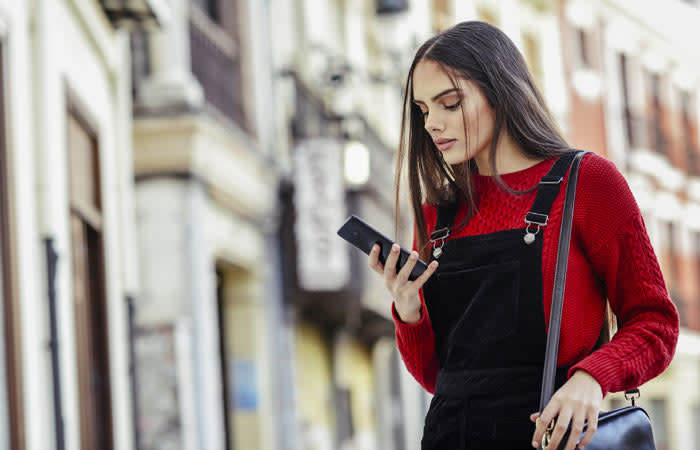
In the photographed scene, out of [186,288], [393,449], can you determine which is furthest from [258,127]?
[393,449]

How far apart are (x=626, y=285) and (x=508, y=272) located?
0.76 ft

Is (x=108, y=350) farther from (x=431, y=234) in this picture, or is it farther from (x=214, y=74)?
(x=431, y=234)

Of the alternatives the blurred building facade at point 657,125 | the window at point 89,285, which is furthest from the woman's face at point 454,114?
the blurred building facade at point 657,125

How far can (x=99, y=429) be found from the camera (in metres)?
8.44

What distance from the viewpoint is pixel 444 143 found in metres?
2.87

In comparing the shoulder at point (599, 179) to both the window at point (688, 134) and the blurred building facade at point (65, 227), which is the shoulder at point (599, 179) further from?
the window at point (688, 134)

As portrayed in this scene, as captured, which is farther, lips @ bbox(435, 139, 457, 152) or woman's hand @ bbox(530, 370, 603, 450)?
lips @ bbox(435, 139, 457, 152)

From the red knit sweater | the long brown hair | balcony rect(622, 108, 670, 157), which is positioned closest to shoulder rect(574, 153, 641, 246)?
the red knit sweater

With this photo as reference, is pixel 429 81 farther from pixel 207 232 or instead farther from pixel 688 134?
pixel 688 134

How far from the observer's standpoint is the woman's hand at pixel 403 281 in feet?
9.05

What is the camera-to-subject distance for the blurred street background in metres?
6.50

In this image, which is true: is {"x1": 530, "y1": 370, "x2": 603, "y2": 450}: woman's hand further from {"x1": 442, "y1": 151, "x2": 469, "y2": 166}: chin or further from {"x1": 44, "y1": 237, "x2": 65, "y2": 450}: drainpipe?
{"x1": 44, "y1": 237, "x2": 65, "y2": 450}: drainpipe

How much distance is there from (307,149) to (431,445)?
11242 mm

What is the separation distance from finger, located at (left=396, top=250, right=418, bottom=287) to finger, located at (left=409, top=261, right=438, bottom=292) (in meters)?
0.02
